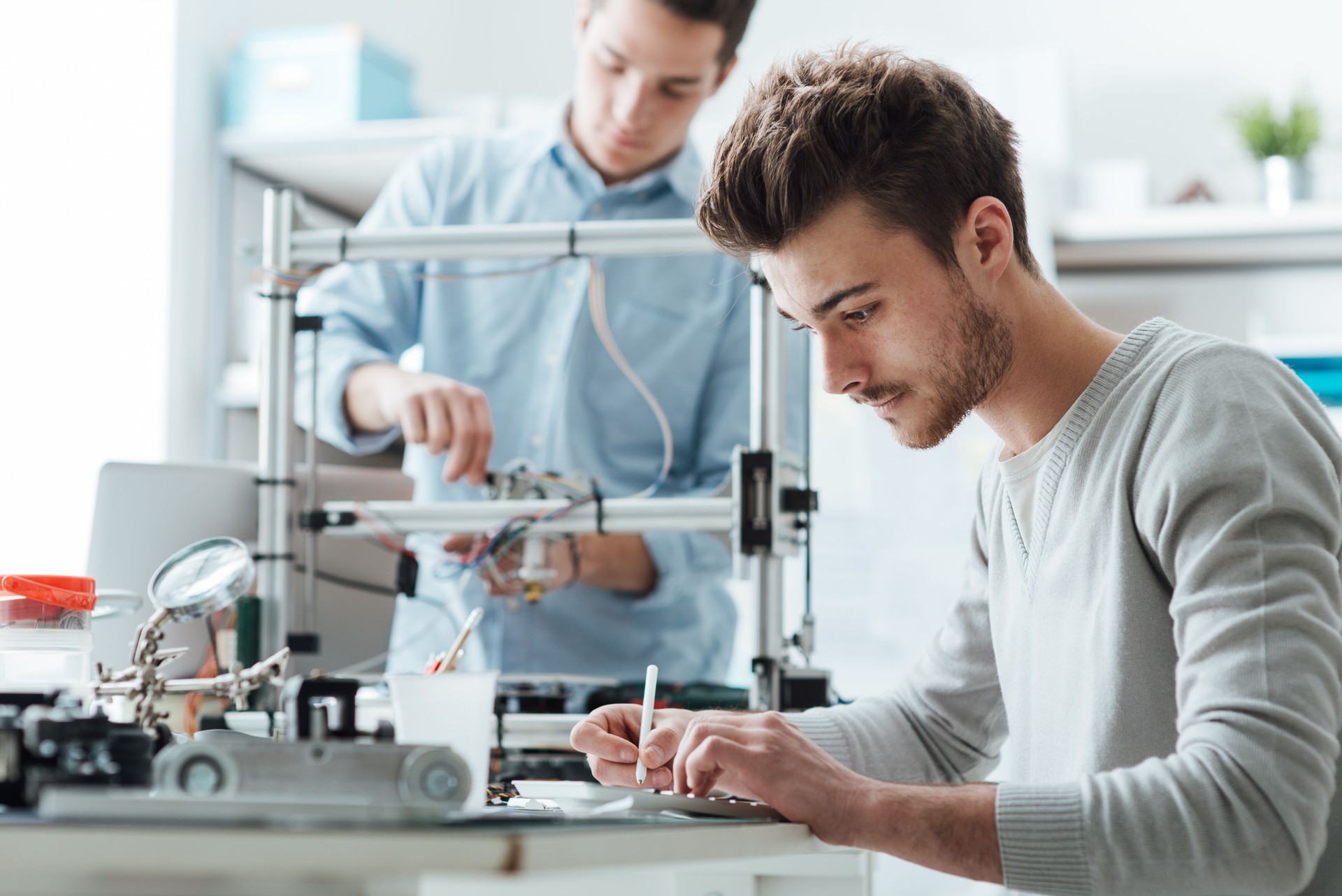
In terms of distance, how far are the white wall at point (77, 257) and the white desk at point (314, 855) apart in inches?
69.2

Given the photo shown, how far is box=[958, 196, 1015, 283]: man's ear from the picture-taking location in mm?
1064

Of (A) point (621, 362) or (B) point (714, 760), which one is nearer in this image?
(B) point (714, 760)

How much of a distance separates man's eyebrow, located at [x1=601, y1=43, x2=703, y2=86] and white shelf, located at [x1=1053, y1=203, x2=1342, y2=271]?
115 cm

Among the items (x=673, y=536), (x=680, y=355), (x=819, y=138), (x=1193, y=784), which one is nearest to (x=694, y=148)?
(x=680, y=355)

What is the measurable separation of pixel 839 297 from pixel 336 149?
182cm

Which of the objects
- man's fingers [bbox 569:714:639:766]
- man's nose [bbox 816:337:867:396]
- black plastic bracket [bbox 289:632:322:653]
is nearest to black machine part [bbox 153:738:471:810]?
man's fingers [bbox 569:714:639:766]

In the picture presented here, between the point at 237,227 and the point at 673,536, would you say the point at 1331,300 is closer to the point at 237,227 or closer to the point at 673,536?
the point at 673,536

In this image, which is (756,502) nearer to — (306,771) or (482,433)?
(482,433)

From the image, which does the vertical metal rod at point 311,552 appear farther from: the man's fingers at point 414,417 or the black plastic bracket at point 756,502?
the black plastic bracket at point 756,502

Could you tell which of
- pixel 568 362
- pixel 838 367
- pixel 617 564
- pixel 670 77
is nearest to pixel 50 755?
pixel 838 367

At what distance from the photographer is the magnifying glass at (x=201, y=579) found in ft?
3.46

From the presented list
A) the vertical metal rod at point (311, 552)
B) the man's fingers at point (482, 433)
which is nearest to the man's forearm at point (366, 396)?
the vertical metal rod at point (311, 552)

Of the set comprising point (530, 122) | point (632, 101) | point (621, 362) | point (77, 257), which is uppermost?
point (530, 122)

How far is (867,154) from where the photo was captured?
104 centimetres
